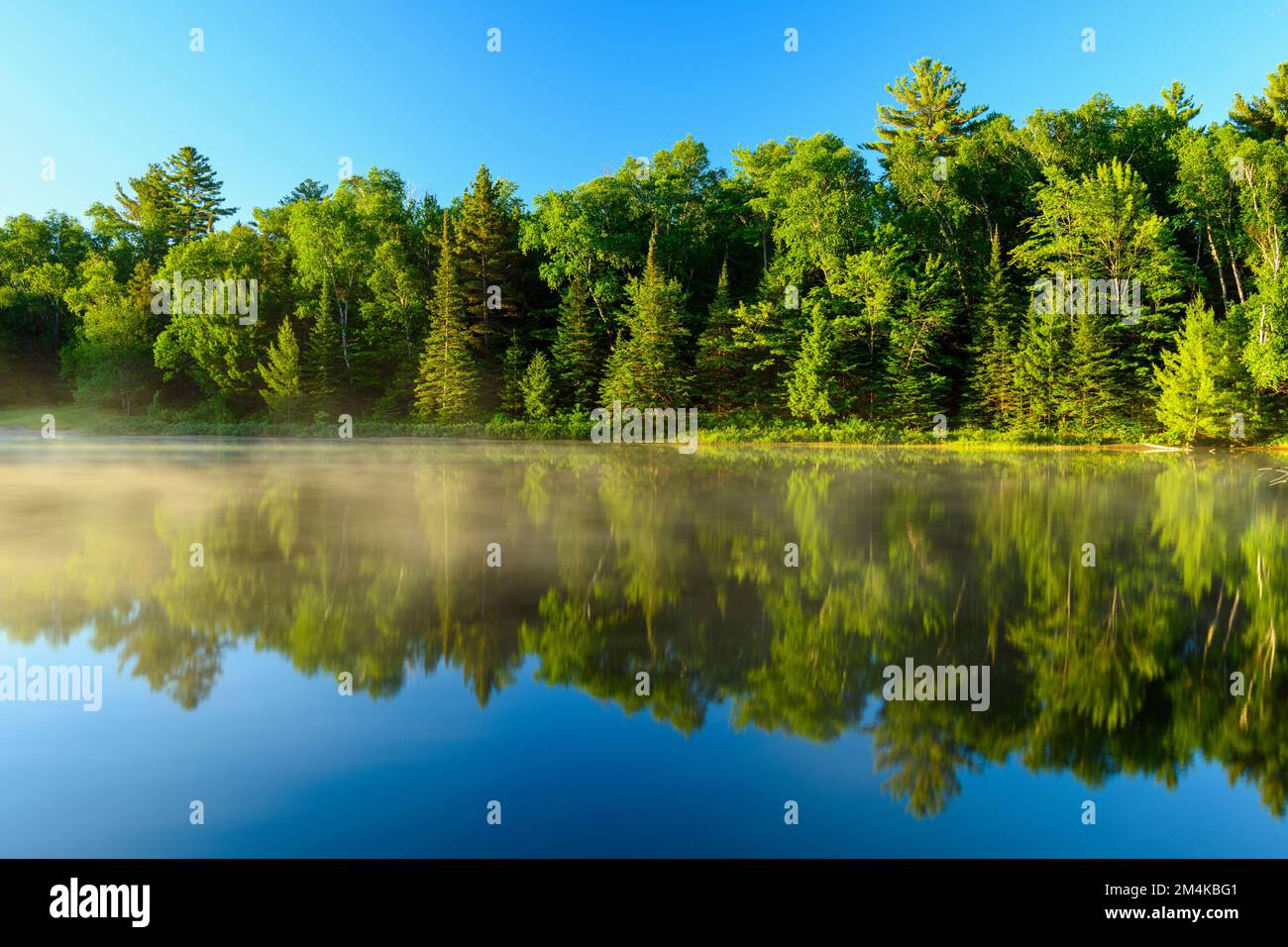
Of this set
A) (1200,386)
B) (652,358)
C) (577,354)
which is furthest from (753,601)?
(577,354)

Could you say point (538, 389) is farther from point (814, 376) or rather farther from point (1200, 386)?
point (1200, 386)

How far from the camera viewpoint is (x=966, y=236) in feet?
165

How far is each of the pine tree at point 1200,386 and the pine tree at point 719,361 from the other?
2088 centimetres

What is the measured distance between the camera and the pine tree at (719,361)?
46.3 meters

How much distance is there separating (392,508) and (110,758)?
1163 centimetres

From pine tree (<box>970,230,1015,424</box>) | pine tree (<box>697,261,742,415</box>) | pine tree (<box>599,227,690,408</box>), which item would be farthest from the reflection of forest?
pine tree (<box>697,261,742,415</box>)

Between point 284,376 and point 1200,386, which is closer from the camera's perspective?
point 1200,386

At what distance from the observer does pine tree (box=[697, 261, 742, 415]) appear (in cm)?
4634

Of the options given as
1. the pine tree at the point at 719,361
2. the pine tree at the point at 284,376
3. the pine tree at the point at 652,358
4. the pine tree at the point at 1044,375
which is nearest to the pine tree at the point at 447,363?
the pine tree at the point at 284,376

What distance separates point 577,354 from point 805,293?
13.7 meters

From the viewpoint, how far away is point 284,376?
48.6 meters

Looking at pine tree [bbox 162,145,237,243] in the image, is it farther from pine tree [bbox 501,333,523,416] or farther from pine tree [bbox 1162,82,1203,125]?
pine tree [bbox 1162,82,1203,125]

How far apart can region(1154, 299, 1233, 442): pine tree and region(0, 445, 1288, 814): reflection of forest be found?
61.8 feet

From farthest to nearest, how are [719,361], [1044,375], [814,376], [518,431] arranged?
[719,361] → [518,431] → [814,376] → [1044,375]
